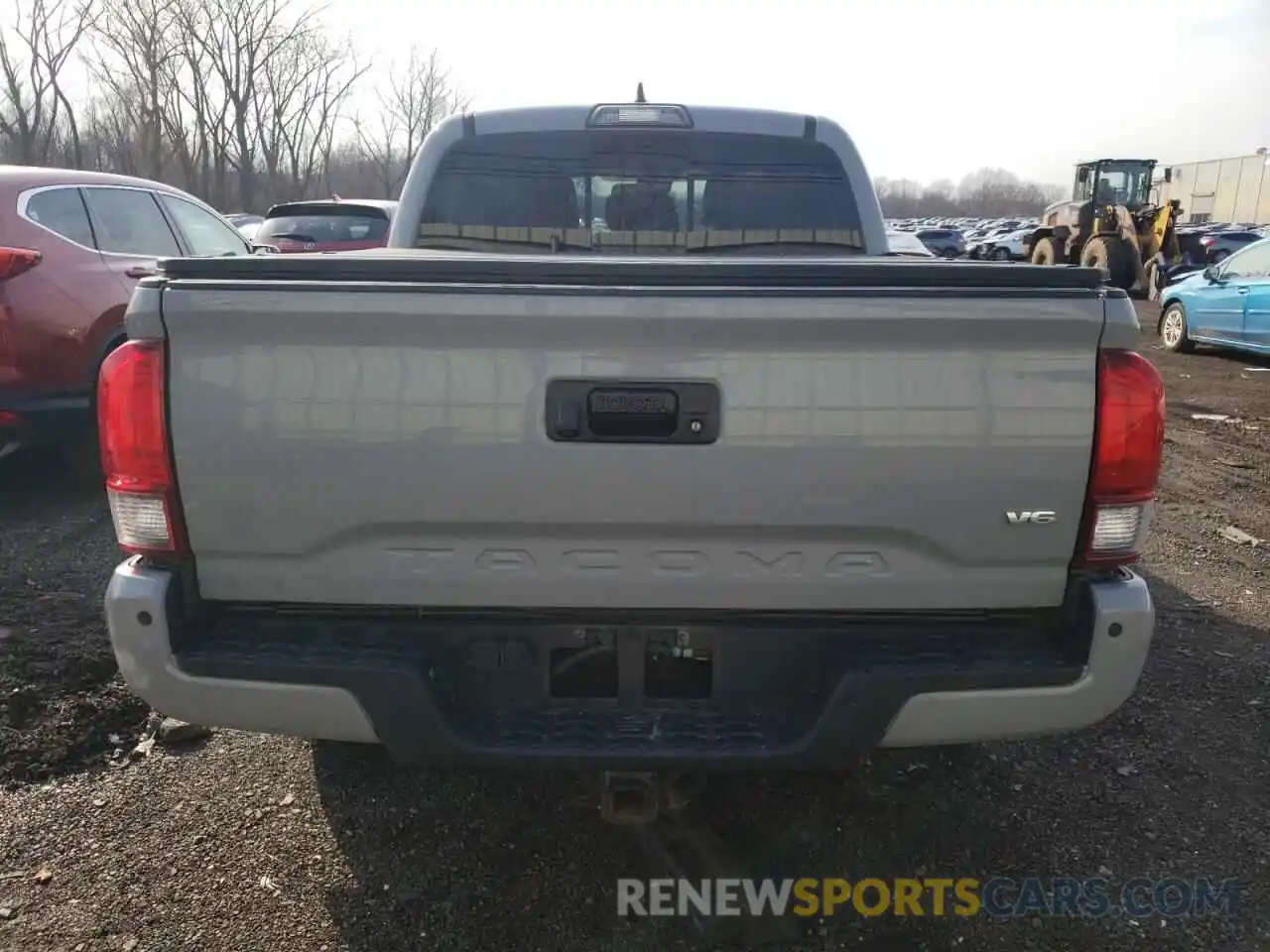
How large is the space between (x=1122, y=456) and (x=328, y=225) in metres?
10.8

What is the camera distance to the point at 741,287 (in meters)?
1.94

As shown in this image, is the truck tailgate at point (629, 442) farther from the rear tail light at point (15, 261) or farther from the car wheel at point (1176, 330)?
the car wheel at point (1176, 330)

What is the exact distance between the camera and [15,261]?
4.91 metres

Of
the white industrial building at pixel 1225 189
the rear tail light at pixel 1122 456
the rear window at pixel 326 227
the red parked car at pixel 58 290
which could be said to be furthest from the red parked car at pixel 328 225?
the white industrial building at pixel 1225 189

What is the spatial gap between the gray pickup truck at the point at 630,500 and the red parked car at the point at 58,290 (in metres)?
3.42

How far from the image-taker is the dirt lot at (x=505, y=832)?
2.33 metres


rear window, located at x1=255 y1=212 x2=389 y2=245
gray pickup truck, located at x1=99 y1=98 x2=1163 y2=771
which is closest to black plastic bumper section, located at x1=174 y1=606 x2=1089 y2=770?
gray pickup truck, located at x1=99 y1=98 x2=1163 y2=771

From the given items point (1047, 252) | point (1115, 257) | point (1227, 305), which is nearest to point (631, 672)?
point (1227, 305)

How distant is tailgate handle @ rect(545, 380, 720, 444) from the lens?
6.31 ft

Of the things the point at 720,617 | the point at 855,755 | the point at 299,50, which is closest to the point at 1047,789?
the point at 855,755

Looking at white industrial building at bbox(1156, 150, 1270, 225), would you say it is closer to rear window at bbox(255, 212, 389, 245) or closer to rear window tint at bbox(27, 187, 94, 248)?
rear window at bbox(255, 212, 389, 245)

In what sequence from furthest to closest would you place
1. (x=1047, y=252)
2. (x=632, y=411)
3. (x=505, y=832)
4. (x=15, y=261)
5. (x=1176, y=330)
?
1. (x=1047, y=252)
2. (x=1176, y=330)
3. (x=15, y=261)
4. (x=505, y=832)
5. (x=632, y=411)

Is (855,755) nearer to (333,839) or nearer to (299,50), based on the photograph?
(333,839)

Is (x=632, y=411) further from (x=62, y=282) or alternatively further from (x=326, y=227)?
(x=326, y=227)
